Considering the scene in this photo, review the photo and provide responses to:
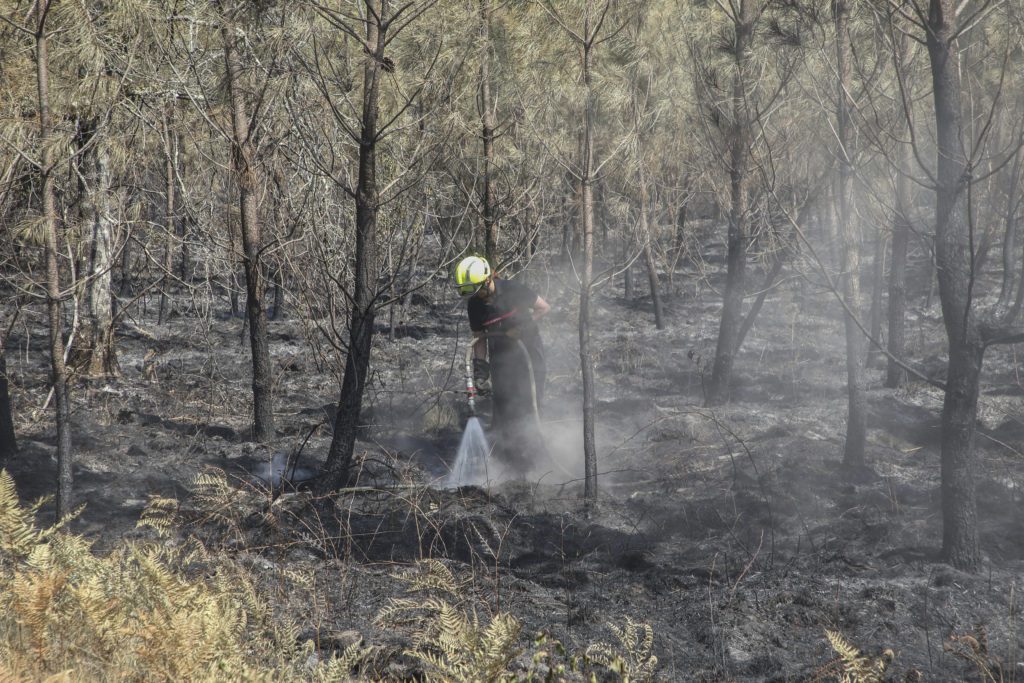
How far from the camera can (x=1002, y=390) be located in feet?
35.7

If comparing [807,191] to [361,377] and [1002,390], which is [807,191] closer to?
[1002,390]

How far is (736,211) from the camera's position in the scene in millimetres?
10164

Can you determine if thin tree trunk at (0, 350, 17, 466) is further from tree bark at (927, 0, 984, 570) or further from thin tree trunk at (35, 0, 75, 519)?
tree bark at (927, 0, 984, 570)

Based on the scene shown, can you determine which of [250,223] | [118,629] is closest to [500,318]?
[250,223]

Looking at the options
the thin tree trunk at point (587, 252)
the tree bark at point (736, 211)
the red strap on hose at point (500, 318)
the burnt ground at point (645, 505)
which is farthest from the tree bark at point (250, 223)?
the tree bark at point (736, 211)

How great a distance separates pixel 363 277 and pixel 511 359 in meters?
2.52

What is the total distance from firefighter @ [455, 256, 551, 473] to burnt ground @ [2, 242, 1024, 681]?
0.47 m

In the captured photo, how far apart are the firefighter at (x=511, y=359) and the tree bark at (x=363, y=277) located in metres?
1.92

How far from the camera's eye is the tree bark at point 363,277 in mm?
6348

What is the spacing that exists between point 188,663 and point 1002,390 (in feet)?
35.3

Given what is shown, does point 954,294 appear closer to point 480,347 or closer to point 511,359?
point 511,359

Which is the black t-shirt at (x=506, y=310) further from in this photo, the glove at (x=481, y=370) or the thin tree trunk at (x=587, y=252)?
the thin tree trunk at (x=587, y=252)

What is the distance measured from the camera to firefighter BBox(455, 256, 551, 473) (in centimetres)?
862

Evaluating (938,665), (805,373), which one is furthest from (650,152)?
(938,665)
